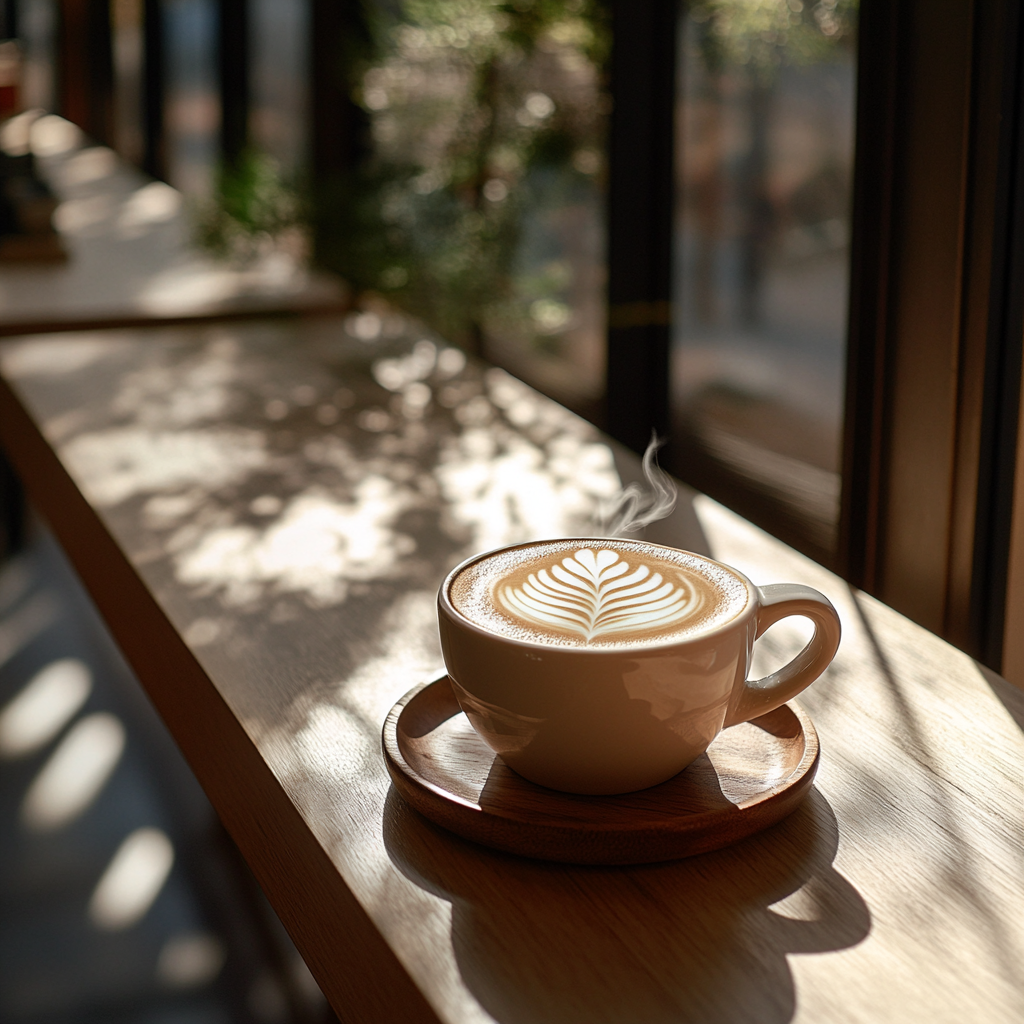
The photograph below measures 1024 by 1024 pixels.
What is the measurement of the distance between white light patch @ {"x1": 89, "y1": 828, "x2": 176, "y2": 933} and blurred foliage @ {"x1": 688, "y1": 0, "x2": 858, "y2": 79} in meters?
1.37

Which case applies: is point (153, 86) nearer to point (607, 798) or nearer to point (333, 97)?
point (333, 97)

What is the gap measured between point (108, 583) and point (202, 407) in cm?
49

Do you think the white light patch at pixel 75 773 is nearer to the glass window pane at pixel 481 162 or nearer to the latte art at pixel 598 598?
the glass window pane at pixel 481 162

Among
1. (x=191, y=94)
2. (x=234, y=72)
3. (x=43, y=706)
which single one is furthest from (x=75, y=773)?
(x=191, y=94)

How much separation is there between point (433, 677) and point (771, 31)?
3.48ft

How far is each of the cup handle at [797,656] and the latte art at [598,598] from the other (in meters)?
0.04

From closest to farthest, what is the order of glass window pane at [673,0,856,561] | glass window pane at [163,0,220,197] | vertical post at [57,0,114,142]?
glass window pane at [673,0,856,561]
glass window pane at [163,0,220,197]
vertical post at [57,0,114,142]

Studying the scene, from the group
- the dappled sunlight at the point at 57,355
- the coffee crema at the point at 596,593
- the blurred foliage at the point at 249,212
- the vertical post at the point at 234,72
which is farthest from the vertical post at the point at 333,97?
the coffee crema at the point at 596,593

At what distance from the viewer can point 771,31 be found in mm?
1431

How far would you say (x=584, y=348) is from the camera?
6.71ft

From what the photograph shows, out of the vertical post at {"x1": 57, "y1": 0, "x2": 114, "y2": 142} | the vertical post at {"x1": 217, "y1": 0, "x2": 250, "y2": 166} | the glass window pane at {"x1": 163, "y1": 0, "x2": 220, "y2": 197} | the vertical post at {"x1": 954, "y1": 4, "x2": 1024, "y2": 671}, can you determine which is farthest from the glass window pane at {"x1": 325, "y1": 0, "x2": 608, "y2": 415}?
the vertical post at {"x1": 57, "y1": 0, "x2": 114, "y2": 142}

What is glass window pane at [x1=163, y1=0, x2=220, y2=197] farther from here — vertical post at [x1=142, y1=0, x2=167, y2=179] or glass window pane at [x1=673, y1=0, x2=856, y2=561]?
glass window pane at [x1=673, y1=0, x2=856, y2=561]

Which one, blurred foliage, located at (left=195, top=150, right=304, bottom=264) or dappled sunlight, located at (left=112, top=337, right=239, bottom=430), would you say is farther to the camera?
blurred foliage, located at (left=195, top=150, right=304, bottom=264)

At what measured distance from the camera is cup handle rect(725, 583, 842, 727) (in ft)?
1.91
